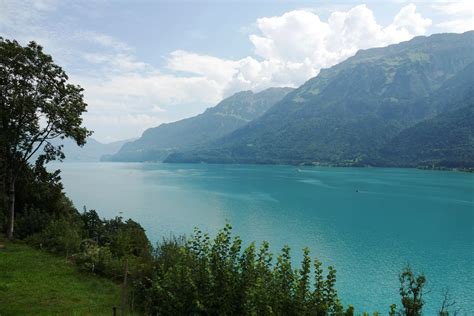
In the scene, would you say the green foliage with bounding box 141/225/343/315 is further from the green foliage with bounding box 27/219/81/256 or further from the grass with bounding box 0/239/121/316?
the green foliage with bounding box 27/219/81/256

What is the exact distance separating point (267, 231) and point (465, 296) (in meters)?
34.0

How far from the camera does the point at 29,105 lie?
25.1 m

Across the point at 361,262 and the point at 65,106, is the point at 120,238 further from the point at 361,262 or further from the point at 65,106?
the point at 361,262

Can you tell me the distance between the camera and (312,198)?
4432 inches

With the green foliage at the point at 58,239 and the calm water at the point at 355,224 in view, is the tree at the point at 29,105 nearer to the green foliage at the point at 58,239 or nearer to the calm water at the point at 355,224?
the green foliage at the point at 58,239

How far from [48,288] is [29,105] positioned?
13.8 m

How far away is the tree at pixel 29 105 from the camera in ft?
80.7

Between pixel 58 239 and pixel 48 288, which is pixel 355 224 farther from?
pixel 48 288

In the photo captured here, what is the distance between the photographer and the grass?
16.2 m

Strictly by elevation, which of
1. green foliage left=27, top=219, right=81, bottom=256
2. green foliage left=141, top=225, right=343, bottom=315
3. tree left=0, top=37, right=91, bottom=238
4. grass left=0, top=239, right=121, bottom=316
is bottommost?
grass left=0, top=239, right=121, bottom=316

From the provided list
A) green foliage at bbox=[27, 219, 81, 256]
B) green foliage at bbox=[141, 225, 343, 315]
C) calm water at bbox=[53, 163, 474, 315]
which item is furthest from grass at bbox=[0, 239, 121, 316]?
calm water at bbox=[53, 163, 474, 315]

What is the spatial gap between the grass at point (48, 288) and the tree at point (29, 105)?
6.74 m

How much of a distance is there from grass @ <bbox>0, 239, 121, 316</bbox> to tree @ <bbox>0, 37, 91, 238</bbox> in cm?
674

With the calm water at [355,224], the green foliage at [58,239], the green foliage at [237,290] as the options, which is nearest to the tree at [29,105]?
the green foliage at [58,239]
